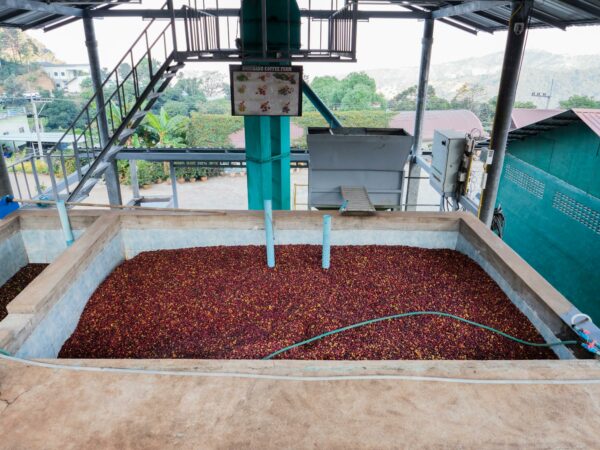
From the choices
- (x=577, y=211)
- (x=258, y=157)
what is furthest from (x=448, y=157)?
(x=258, y=157)

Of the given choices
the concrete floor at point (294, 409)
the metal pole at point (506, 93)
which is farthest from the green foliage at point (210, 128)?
the concrete floor at point (294, 409)

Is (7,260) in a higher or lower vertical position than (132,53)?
lower

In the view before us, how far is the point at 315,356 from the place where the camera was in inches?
148

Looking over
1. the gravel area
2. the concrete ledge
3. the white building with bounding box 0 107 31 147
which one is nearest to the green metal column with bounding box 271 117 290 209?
the gravel area

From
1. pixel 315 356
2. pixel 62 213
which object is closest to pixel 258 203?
pixel 62 213

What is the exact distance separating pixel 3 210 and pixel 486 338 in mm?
6469

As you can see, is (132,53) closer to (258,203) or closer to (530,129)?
(258,203)

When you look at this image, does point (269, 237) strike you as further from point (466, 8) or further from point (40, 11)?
point (40, 11)

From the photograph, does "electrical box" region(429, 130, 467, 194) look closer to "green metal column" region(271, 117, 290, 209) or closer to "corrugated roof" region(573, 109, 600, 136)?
"corrugated roof" region(573, 109, 600, 136)

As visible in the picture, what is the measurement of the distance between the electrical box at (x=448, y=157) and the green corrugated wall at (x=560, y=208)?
1.81 metres

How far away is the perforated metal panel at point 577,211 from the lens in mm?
6998

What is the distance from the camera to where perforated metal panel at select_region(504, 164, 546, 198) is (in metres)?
8.55

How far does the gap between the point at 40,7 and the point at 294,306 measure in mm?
8523

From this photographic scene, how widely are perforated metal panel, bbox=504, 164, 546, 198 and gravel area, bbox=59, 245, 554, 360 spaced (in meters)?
4.01
